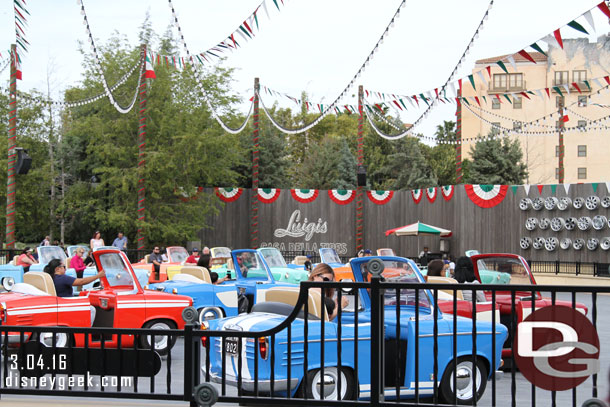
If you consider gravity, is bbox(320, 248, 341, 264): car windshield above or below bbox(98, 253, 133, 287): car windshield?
below

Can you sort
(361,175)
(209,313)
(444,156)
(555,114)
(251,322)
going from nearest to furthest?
(251,322), (209,313), (361,175), (444,156), (555,114)

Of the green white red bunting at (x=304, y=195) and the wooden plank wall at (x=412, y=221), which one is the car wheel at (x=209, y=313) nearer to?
the wooden plank wall at (x=412, y=221)

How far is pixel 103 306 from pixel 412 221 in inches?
1161

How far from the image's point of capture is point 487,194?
33656 mm

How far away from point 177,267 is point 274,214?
22.6 metres

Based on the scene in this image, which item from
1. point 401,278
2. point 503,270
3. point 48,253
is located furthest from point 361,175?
point 401,278

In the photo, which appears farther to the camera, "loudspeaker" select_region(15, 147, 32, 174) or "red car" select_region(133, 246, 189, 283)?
"loudspeaker" select_region(15, 147, 32, 174)

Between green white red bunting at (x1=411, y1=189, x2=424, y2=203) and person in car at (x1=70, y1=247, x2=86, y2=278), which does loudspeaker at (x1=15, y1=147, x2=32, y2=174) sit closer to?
person in car at (x1=70, y1=247, x2=86, y2=278)

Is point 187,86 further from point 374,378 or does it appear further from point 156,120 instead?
point 374,378

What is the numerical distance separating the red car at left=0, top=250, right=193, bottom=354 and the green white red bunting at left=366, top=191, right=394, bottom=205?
2921 centimetres

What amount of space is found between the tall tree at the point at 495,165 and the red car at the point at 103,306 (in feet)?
135

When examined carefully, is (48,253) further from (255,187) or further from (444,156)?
(444,156)

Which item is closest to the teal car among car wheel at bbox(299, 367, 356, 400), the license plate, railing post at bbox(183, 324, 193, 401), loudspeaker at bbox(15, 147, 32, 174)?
the license plate

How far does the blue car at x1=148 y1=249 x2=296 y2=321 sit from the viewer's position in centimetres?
1264
